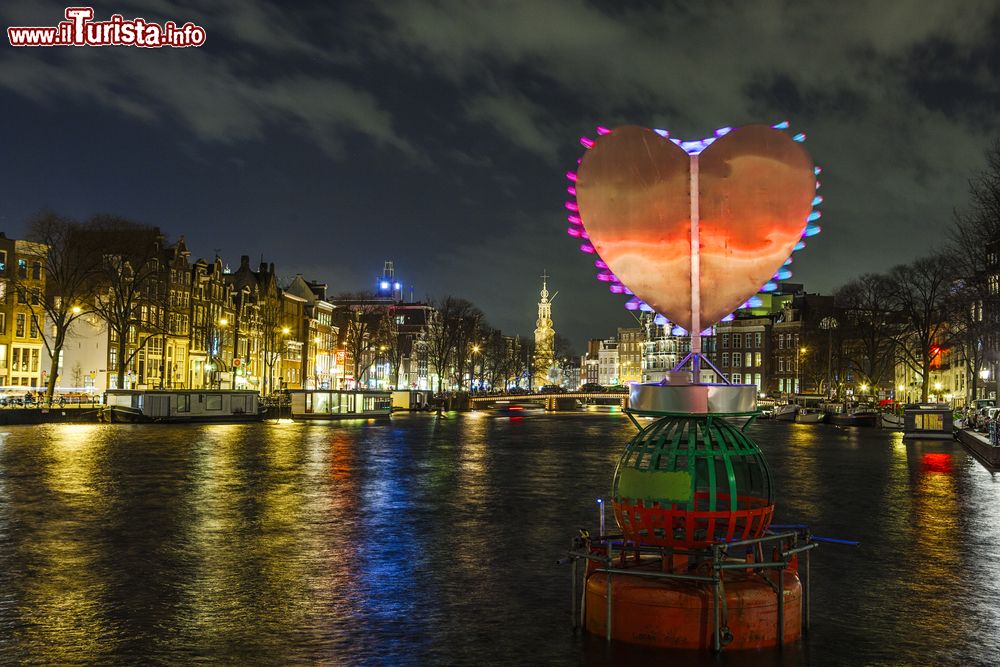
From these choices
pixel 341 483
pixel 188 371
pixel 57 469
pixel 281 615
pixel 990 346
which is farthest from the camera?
pixel 188 371

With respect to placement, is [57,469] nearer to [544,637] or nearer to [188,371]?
[544,637]

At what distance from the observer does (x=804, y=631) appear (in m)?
13.1

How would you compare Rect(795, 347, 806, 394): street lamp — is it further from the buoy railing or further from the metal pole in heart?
the metal pole in heart

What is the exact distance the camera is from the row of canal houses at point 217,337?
9244 centimetres

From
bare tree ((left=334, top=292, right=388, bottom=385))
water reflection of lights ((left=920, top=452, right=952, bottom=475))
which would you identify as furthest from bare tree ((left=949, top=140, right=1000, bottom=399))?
bare tree ((left=334, top=292, right=388, bottom=385))

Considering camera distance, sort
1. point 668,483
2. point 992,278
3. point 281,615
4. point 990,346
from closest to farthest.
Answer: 1. point 668,483
2. point 281,615
3. point 992,278
4. point 990,346

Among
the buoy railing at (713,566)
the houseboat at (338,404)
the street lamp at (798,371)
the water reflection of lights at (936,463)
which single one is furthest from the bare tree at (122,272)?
the street lamp at (798,371)

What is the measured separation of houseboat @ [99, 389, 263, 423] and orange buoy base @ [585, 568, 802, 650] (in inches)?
2572

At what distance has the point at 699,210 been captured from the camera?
40.8ft

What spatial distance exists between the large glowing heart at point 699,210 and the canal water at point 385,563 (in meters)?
4.48

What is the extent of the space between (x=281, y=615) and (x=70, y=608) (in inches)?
118

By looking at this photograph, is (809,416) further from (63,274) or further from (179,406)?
(63,274)

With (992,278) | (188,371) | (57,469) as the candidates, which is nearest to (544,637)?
(57,469)

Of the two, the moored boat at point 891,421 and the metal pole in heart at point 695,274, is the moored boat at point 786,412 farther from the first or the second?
the metal pole in heart at point 695,274
